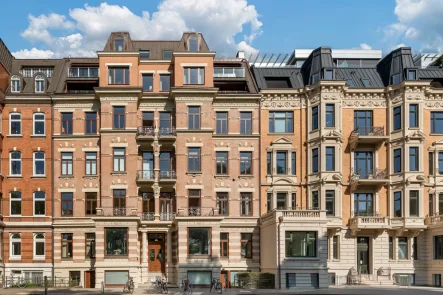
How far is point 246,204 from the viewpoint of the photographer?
183 ft

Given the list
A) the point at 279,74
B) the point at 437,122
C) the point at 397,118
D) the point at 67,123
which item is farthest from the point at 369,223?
the point at 67,123

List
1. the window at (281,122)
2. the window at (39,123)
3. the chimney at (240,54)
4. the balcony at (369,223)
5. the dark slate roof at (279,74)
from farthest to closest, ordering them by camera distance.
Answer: the chimney at (240,54), the dark slate roof at (279,74), the window at (281,122), the window at (39,123), the balcony at (369,223)

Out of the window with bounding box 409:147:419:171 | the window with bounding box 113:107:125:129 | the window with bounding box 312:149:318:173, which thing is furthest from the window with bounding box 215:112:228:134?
the window with bounding box 409:147:419:171

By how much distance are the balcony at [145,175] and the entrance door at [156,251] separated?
4.81 m

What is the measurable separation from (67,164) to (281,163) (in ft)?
60.4

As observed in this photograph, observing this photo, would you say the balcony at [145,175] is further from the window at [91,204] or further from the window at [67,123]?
the window at [67,123]

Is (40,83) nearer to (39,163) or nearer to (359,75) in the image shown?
(39,163)

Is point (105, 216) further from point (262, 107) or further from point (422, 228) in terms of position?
point (422, 228)

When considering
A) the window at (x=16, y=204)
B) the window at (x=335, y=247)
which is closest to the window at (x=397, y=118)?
the window at (x=335, y=247)

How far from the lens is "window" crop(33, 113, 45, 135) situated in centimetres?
5553

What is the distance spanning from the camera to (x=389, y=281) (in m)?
53.7

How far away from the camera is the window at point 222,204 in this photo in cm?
5547

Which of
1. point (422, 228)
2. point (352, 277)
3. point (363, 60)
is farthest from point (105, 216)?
point (363, 60)

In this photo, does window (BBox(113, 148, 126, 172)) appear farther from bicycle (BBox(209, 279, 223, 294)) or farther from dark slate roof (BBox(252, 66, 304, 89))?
dark slate roof (BBox(252, 66, 304, 89))
